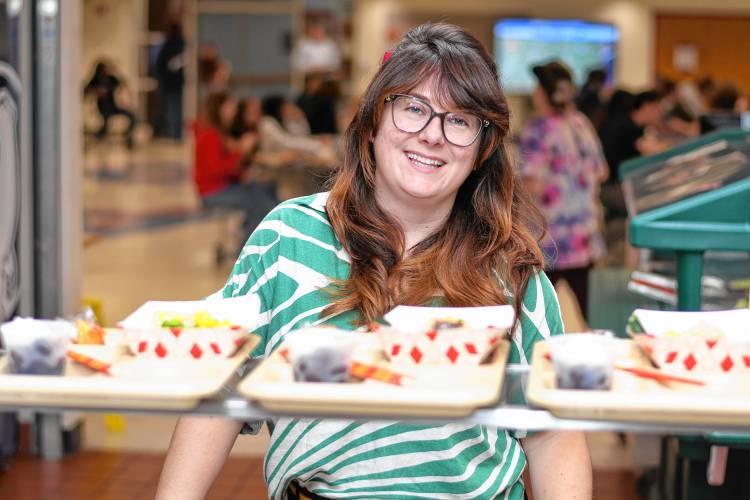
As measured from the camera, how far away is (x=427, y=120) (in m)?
2.15

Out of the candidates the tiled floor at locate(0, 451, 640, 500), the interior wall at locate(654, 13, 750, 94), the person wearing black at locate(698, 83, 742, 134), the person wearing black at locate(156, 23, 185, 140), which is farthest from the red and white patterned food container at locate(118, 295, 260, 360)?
the interior wall at locate(654, 13, 750, 94)

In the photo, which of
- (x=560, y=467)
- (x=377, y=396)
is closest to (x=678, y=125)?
(x=560, y=467)

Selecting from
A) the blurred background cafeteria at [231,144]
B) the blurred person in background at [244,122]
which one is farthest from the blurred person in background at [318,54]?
the blurred person in background at [244,122]

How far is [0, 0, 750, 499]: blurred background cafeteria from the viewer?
484cm

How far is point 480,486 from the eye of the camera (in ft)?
6.89

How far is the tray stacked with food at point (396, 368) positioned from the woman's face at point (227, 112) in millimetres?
8189

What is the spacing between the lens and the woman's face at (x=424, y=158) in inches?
84.4

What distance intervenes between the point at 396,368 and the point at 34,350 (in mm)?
505

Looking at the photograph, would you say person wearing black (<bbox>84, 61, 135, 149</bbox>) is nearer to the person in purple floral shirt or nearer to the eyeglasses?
the person in purple floral shirt

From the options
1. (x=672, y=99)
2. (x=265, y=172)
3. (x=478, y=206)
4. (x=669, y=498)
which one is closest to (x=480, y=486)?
(x=478, y=206)

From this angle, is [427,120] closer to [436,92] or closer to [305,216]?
[436,92]

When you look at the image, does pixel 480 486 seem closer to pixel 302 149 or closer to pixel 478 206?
pixel 478 206

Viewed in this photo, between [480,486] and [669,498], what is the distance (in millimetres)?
2515

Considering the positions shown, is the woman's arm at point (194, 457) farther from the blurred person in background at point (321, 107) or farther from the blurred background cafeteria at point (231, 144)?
the blurred person in background at point (321, 107)
